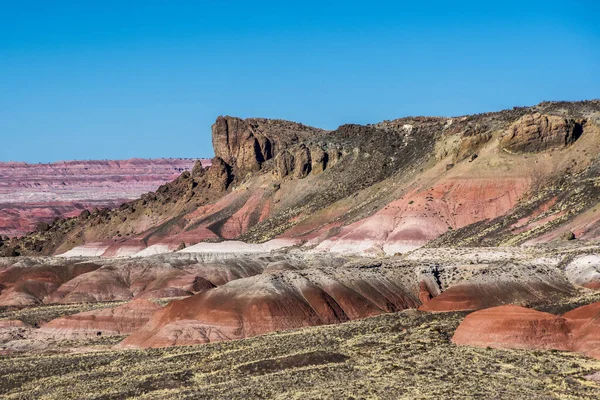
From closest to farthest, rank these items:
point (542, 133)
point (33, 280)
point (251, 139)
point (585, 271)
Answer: point (585, 271), point (33, 280), point (542, 133), point (251, 139)

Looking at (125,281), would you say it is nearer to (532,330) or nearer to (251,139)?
(532,330)

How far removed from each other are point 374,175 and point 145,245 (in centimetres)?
4254

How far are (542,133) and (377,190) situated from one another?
97.7ft

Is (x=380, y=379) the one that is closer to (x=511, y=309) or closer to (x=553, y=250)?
(x=511, y=309)

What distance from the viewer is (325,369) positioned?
48.2m

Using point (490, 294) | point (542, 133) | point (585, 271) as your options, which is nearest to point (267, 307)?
point (490, 294)

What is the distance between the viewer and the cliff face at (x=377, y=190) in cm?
11175

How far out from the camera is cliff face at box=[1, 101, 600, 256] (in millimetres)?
111750

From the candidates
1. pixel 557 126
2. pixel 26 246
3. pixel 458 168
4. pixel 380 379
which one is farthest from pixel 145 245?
pixel 380 379

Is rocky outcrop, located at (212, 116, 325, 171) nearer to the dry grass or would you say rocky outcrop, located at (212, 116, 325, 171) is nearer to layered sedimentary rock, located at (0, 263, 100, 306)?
layered sedimentary rock, located at (0, 263, 100, 306)

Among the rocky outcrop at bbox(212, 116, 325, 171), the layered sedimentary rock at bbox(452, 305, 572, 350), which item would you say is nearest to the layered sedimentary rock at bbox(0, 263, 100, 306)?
the rocky outcrop at bbox(212, 116, 325, 171)

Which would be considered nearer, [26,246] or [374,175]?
[374,175]

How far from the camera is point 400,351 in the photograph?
50.8 meters

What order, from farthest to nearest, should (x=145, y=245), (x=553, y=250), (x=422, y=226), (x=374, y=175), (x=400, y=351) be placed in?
(x=145, y=245), (x=374, y=175), (x=422, y=226), (x=553, y=250), (x=400, y=351)
